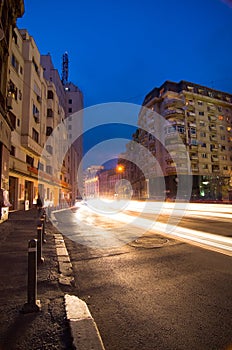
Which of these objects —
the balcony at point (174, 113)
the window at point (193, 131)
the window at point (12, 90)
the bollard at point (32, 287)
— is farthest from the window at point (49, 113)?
the bollard at point (32, 287)

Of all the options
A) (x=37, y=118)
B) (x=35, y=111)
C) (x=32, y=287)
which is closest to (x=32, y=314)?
(x=32, y=287)

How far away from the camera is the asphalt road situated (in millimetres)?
2535

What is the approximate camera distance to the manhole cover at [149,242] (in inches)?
285

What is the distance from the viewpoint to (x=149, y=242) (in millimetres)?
7836

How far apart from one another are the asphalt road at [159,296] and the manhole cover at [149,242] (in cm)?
76

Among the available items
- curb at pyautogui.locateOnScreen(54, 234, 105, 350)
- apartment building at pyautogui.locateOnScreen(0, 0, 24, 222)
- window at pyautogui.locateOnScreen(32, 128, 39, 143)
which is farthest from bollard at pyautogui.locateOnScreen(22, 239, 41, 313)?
window at pyautogui.locateOnScreen(32, 128, 39, 143)

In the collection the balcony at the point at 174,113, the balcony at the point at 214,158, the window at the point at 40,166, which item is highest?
the balcony at the point at 174,113

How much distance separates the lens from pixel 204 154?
53.4 metres

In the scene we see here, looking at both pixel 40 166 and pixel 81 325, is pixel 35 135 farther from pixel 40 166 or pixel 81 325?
pixel 81 325

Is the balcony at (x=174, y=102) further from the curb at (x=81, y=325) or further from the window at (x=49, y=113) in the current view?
the curb at (x=81, y=325)

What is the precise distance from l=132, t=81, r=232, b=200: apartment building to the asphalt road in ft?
147

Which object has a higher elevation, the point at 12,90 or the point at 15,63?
the point at 15,63

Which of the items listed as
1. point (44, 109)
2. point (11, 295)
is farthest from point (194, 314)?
point (44, 109)

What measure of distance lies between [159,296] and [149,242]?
4.27 metres
